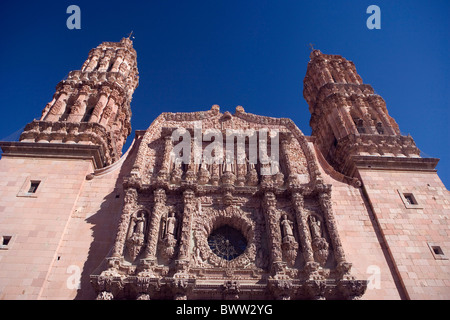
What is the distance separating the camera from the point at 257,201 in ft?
52.5

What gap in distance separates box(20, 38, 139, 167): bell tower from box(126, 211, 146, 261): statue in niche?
486 centimetres

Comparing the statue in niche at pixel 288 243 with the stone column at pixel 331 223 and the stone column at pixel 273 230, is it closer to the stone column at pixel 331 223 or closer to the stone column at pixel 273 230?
the stone column at pixel 273 230

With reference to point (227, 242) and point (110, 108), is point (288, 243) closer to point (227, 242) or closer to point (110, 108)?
point (227, 242)

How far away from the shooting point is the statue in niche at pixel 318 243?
13733mm

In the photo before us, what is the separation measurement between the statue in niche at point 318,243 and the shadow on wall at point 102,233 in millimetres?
8260

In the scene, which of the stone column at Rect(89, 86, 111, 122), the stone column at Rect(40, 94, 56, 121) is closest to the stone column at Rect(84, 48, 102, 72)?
the stone column at Rect(89, 86, 111, 122)

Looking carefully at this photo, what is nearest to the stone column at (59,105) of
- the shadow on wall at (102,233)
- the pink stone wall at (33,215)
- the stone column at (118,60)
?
the pink stone wall at (33,215)

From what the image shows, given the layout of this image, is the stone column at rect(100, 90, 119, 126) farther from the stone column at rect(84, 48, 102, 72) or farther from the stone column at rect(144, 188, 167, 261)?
the stone column at rect(144, 188, 167, 261)

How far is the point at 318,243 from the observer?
14.0 metres

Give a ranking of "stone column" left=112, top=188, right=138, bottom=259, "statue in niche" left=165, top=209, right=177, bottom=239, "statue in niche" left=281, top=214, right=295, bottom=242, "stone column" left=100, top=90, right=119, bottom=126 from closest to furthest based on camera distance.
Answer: "stone column" left=112, top=188, right=138, bottom=259 < "statue in niche" left=165, top=209, right=177, bottom=239 < "statue in niche" left=281, top=214, right=295, bottom=242 < "stone column" left=100, top=90, right=119, bottom=126

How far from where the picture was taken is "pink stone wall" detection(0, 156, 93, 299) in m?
12.4

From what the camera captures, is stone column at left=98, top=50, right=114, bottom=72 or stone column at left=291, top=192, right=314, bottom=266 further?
stone column at left=98, top=50, right=114, bottom=72
